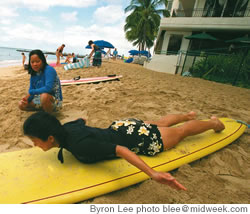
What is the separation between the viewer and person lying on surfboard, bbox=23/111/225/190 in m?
1.20

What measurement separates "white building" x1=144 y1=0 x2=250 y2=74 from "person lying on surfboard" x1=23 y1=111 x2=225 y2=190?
9.45 meters

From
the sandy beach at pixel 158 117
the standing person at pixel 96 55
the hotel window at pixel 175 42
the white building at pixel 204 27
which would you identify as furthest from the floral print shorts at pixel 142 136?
the hotel window at pixel 175 42

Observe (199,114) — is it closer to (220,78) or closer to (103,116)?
(103,116)

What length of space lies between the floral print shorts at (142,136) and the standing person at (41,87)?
1464 mm

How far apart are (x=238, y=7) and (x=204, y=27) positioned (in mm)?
2730

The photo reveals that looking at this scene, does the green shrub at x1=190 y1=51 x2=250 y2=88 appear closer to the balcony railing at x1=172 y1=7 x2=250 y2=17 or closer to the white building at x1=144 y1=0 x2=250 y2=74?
the white building at x1=144 y1=0 x2=250 y2=74

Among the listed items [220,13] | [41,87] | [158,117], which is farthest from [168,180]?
[220,13]

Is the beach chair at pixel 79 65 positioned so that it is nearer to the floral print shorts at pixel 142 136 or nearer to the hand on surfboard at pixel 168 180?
the floral print shorts at pixel 142 136

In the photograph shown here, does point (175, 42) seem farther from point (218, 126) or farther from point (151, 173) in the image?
point (151, 173)

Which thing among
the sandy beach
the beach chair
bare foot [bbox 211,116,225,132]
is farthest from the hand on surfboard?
the beach chair

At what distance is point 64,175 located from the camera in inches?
54.7

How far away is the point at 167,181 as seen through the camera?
1.16 metres
